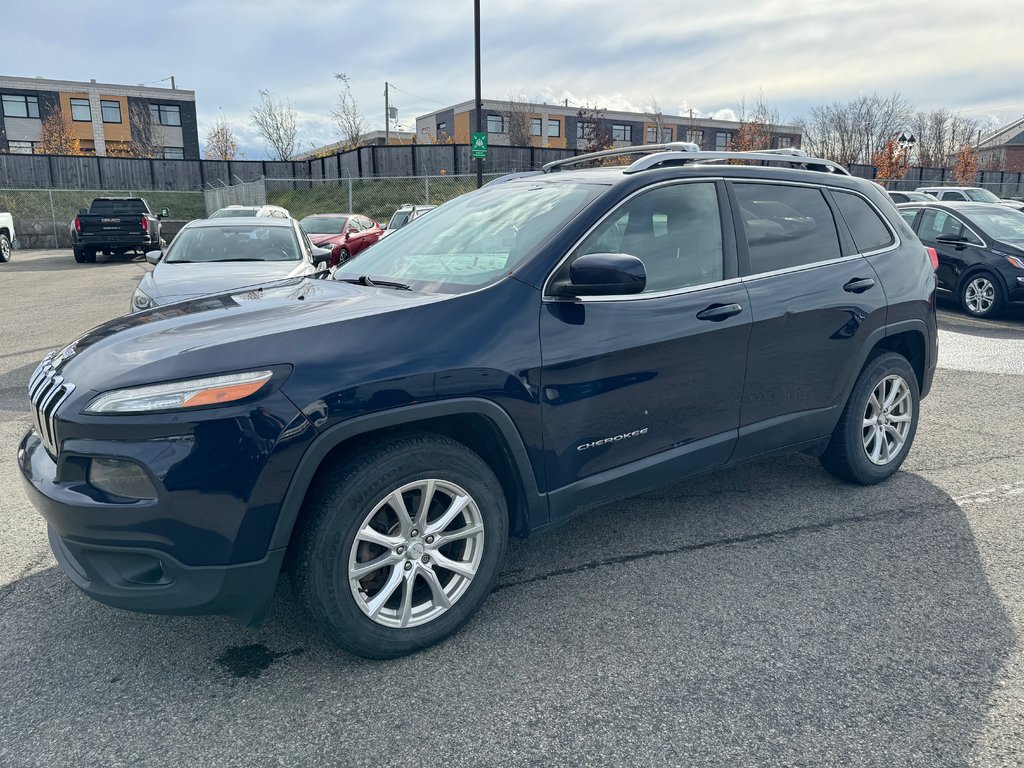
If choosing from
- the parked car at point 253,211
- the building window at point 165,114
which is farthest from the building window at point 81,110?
the parked car at point 253,211

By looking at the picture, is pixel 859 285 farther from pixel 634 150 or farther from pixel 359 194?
pixel 359 194

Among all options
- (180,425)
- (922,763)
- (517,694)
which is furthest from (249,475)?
(922,763)

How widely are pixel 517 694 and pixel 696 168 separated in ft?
8.03

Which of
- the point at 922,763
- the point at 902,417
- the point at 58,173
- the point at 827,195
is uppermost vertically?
the point at 58,173

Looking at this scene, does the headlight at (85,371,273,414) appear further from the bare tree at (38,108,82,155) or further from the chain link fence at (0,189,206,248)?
the bare tree at (38,108,82,155)

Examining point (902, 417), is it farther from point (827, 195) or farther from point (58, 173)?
point (58, 173)

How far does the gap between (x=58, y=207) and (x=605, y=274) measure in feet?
119

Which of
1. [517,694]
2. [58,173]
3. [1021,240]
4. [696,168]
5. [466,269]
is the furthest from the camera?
[58,173]

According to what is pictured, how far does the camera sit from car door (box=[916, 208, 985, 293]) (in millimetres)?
10789

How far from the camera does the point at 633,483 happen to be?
324cm

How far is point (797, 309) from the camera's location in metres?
3.69

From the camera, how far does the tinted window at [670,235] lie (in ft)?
10.6

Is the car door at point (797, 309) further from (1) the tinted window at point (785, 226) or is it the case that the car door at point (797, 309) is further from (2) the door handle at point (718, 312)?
(2) the door handle at point (718, 312)

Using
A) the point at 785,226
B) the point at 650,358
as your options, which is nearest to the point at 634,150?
the point at 785,226
